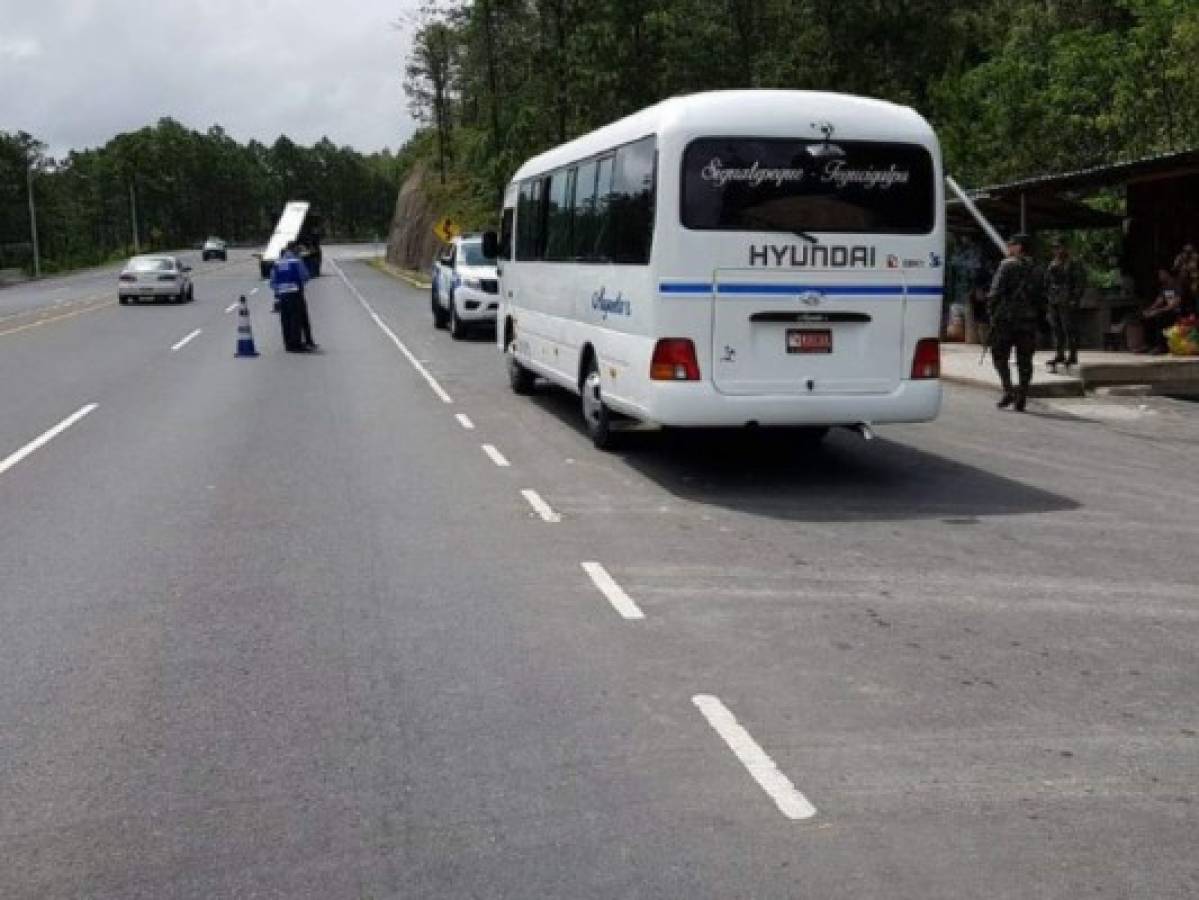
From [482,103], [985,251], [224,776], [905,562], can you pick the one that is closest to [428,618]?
[224,776]

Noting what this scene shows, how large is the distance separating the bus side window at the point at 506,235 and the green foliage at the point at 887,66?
1930cm

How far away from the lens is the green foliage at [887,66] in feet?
112

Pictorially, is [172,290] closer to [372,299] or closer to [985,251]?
[372,299]

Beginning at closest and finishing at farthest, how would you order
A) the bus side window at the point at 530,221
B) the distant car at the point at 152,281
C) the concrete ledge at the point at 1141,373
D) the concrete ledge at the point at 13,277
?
the bus side window at the point at 530,221 → the concrete ledge at the point at 1141,373 → the distant car at the point at 152,281 → the concrete ledge at the point at 13,277

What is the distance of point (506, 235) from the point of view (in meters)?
18.2

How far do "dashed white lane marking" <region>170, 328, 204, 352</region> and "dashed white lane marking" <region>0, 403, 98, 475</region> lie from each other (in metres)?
9.98

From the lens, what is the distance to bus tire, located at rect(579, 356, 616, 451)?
12812mm

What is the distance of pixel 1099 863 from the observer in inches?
162

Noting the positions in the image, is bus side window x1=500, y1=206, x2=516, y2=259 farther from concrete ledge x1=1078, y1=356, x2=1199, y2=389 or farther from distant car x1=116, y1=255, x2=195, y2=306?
distant car x1=116, y1=255, x2=195, y2=306

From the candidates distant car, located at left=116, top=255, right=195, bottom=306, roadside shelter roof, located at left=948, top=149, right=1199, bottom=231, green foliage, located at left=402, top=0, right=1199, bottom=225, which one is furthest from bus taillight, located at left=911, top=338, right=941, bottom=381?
distant car, located at left=116, top=255, right=195, bottom=306

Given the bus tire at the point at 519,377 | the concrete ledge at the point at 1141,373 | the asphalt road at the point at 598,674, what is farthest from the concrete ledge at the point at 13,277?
the asphalt road at the point at 598,674

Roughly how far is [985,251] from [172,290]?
27749mm

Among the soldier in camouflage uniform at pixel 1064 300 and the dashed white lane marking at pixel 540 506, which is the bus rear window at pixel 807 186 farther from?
the soldier in camouflage uniform at pixel 1064 300

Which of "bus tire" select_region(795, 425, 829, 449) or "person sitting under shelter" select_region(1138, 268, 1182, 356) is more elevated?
"person sitting under shelter" select_region(1138, 268, 1182, 356)
